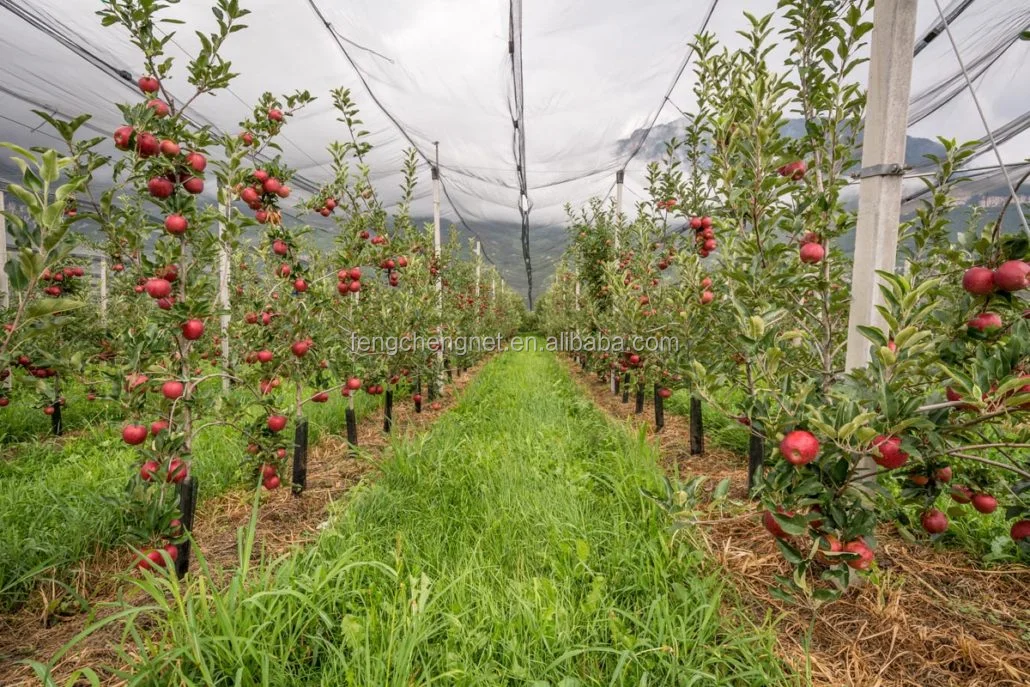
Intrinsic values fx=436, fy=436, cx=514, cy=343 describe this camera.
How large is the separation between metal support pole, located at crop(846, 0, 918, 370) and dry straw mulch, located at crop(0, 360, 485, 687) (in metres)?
2.51

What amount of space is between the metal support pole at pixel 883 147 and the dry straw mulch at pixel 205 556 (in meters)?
2.51

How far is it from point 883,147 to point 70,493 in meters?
4.63

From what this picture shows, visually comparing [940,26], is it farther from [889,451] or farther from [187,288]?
[187,288]

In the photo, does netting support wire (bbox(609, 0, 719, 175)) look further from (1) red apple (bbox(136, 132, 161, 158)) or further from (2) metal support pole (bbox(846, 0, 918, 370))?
(1) red apple (bbox(136, 132, 161, 158))

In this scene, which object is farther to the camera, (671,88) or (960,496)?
(671,88)

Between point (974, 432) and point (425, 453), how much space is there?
2.96 metres

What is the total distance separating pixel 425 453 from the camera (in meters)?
3.35

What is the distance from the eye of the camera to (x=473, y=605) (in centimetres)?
178

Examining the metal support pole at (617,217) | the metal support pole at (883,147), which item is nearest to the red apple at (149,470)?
the metal support pole at (883,147)

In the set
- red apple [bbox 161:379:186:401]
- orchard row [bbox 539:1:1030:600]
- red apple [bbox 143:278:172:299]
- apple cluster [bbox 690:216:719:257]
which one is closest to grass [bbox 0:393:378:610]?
red apple [bbox 161:379:186:401]

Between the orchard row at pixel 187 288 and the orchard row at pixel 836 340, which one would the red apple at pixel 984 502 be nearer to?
the orchard row at pixel 836 340

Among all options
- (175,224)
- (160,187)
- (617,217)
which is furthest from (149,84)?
(617,217)

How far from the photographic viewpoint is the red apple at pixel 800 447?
1.28 metres

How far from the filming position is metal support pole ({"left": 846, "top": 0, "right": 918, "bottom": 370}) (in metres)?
1.55
